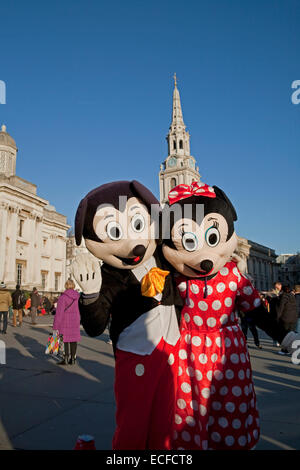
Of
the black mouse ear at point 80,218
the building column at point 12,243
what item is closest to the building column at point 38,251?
the building column at point 12,243

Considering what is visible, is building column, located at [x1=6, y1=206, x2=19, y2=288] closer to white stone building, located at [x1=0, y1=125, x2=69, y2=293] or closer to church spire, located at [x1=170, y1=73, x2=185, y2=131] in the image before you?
white stone building, located at [x1=0, y1=125, x2=69, y2=293]

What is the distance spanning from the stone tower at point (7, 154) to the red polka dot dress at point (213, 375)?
37.2 meters

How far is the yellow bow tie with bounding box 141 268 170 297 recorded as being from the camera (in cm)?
232

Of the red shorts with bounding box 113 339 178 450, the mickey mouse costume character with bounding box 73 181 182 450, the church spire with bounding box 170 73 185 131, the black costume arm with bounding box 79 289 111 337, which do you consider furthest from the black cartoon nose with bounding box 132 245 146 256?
the church spire with bounding box 170 73 185 131

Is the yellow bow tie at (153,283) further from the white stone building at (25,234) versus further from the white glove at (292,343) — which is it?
the white stone building at (25,234)

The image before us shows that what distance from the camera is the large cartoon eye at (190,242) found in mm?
2393

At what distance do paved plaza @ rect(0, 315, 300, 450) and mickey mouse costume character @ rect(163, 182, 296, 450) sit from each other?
3.81 feet

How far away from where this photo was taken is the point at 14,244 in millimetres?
32250

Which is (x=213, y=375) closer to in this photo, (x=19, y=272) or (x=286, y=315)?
(x=286, y=315)
